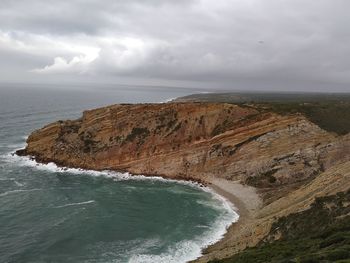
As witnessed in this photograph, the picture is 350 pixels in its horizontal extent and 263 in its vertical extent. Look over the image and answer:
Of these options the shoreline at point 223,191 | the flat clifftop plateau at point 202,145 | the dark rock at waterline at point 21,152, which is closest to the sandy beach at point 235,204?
the shoreline at point 223,191

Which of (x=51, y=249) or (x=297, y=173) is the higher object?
(x=297, y=173)

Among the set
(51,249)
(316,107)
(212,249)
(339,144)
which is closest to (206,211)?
(212,249)

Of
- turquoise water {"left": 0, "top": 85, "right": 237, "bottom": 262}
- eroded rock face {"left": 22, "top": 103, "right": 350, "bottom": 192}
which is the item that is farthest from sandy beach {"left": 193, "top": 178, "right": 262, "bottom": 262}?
eroded rock face {"left": 22, "top": 103, "right": 350, "bottom": 192}

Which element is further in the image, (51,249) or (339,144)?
(339,144)

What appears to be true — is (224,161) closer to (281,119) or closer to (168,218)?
(281,119)

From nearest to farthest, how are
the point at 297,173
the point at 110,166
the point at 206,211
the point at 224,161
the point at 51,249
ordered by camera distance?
the point at 51,249 → the point at 206,211 → the point at 297,173 → the point at 224,161 → the point at 110,166

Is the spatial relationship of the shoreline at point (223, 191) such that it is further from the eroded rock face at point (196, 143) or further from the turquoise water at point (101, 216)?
the eroded rock face at point (196, 143)
